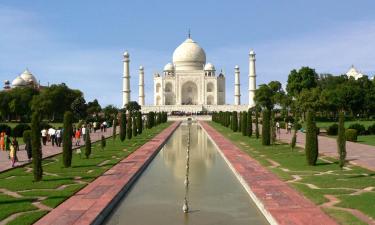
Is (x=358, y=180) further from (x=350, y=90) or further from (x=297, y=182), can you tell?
(x=350, y=90)

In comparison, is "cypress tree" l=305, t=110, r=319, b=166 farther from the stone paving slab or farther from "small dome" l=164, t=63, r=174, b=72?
"small dome" l=164, t=63, r=174, b=72

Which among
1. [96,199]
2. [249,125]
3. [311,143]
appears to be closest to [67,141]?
[96,199]

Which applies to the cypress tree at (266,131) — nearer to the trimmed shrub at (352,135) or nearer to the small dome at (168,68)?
the trimmed shrub at (352,135)

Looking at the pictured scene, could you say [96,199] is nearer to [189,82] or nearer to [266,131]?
[266,131]

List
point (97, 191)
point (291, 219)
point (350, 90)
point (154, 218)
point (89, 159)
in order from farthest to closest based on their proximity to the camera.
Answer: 1. point (350, 90)
2. point (89, 159)
3. point (97, 191)
4. point (154, 218)
5. point (291, 219)

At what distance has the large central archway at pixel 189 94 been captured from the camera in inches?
2566

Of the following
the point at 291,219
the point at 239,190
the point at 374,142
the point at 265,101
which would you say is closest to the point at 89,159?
the point at 239,190

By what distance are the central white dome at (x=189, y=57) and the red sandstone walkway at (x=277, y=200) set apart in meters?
54.6

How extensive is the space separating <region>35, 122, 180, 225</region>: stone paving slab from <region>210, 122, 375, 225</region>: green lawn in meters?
3.00

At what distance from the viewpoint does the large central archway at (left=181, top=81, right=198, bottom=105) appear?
6519 cm

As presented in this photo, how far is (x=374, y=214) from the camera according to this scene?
237 inches

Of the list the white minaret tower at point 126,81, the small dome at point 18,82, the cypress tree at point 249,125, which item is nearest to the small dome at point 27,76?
the small dome at point 18,82

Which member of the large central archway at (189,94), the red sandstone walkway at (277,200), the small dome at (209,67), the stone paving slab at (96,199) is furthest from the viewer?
the large central archway at (189,94)

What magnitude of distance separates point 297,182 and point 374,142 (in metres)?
10.1
